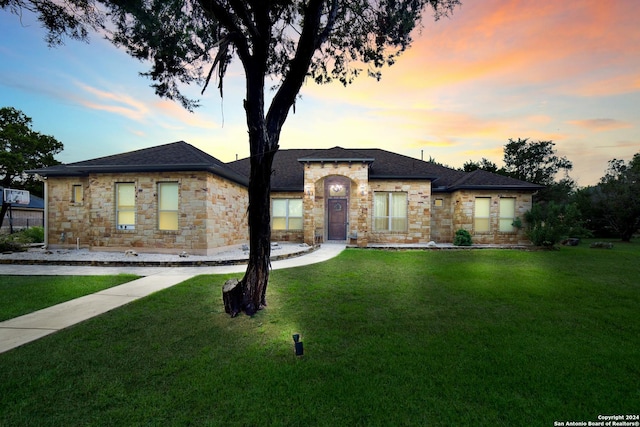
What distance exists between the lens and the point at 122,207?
11.7 m

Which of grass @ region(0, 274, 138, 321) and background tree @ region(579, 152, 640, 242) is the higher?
background tree @ region(579, 152, 640, 242)

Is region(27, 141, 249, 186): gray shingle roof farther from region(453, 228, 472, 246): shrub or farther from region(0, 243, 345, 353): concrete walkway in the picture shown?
region(453, 228, 472, 246): shrub

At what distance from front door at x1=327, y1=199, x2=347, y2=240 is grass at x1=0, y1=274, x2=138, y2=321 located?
36.4 feet

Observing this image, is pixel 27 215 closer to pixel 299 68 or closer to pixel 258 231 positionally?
pixel 258 231

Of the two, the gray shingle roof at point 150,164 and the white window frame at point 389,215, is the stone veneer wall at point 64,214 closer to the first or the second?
the gray shingle roof at point 150,164

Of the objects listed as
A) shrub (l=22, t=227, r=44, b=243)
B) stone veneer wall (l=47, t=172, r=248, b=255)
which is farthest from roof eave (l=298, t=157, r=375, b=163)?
shrub (l=22, t=227, r=44, b=243)

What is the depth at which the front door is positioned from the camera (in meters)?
16.5

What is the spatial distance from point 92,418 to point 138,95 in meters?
13.7

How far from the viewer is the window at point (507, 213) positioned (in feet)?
50.4

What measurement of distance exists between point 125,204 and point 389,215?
13.4 metres

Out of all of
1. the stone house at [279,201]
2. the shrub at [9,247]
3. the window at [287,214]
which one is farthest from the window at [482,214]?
the shrub at [9,247]

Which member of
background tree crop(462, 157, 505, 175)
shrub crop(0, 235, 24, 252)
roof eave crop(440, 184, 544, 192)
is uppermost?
background tree crop(462, 157, 505, 175)

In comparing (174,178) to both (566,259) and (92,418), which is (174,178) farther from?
(566,259)

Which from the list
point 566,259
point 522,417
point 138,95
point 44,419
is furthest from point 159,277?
point 566,259
